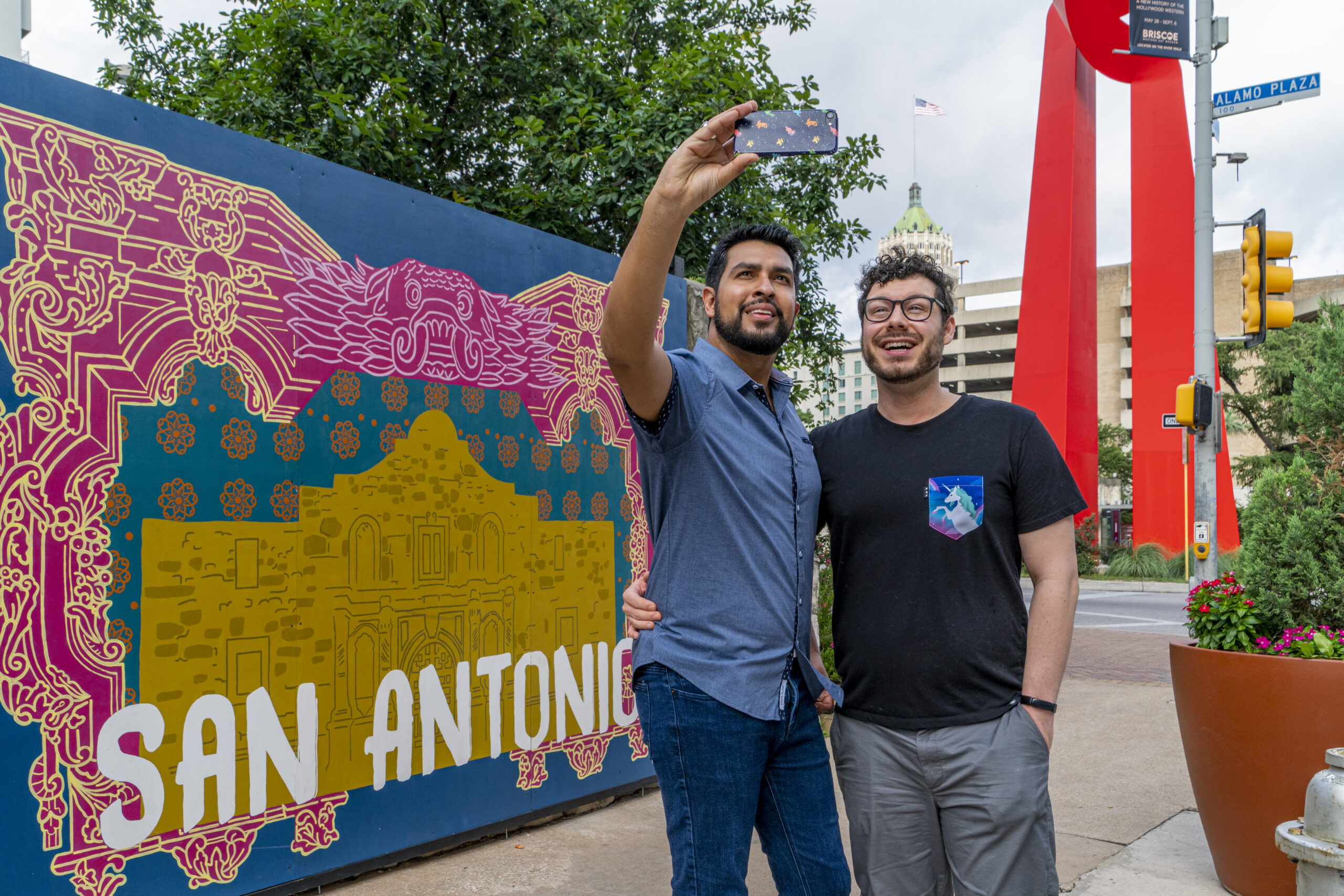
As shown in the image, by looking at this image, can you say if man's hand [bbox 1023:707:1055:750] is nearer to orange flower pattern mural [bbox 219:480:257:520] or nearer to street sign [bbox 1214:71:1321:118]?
orange flower pattern mural [bbox 219:480:257:520]

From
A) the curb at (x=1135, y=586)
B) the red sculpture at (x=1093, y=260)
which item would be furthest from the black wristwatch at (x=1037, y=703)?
the red sculpture at (x=1093, y=260)

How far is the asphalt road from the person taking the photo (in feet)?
46.5

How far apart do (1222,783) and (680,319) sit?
3.38 meters

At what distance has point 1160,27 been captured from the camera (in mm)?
9500

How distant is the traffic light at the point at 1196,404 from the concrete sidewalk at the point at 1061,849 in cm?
461

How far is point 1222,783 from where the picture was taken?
3.60 metres

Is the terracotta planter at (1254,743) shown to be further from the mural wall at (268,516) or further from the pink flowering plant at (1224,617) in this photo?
the mural wall at (268,516)

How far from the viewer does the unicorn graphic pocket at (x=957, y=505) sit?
2.34 meters

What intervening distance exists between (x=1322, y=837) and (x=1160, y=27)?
912cm

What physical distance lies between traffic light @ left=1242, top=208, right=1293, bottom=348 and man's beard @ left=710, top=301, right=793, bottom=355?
7.78 metres

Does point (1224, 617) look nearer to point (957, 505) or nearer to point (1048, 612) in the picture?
point (1048, 612)

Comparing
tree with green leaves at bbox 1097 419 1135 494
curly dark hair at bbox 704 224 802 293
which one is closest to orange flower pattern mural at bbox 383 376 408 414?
curly dark hair at bbox 704 224 802 293

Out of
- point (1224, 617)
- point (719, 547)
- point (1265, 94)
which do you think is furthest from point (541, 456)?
point (1265, 94)

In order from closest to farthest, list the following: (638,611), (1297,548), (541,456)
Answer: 1. (638,611)
2. (1297,548)
3. (541,456)
